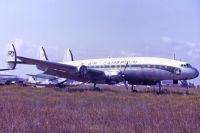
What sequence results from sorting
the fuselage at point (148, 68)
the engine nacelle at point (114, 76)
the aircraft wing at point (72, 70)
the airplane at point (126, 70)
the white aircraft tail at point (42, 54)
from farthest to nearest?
the white aircraft tail at point (42, 54) < the aircraft wing at point (72, 70) < the engine nacelle at point (114, 76) < the airplane at point (126, 70) < the fuselage at point (148, 68)

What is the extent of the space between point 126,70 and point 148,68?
8.64 feet

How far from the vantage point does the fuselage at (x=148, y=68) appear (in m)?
33.3

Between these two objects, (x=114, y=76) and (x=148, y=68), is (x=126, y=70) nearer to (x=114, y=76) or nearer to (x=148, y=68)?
(x=114, y=76)

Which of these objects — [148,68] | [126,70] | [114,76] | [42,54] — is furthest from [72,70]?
[42,54]

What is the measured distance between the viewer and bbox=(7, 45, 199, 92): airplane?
3356 centimetres

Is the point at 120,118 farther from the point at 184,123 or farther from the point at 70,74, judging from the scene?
the point at 70,74

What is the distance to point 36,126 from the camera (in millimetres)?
8289

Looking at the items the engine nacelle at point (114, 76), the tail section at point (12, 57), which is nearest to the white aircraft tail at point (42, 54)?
the tail section at point (12, 57)

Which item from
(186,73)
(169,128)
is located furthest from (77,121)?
(186,73)

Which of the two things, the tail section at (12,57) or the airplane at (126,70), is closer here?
the airplane at (126,70)

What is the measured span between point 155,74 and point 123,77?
3.41m

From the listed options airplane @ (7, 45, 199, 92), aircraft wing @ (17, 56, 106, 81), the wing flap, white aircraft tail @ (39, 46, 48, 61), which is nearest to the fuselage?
airplane @ (7, 45, 199, 92)

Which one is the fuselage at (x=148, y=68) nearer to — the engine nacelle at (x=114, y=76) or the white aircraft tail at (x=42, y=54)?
the engine nacelle at (x=114, y=76)

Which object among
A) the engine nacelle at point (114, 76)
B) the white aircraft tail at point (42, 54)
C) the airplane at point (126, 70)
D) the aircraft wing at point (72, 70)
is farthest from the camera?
the white aircraft tail at point (42, 54)
